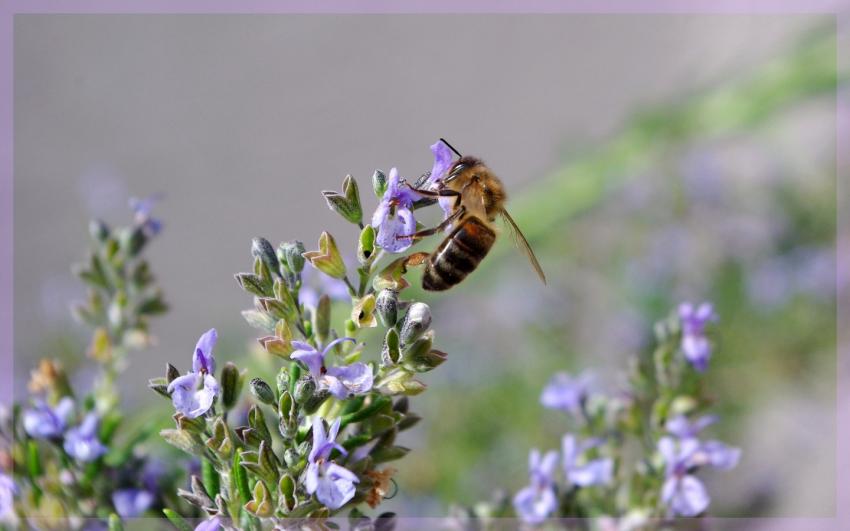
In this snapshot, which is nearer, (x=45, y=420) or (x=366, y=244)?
(x=366, y=244)

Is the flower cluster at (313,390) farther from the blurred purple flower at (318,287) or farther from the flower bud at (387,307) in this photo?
the blurred purple flower at (318,287)

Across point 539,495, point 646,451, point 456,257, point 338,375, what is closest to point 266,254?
point 338,375

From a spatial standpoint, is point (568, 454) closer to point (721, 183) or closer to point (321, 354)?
point (321, 354)

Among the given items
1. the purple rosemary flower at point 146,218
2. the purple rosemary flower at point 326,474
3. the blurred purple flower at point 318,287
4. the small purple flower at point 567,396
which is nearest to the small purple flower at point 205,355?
the purple rosemary flower at point 326,474

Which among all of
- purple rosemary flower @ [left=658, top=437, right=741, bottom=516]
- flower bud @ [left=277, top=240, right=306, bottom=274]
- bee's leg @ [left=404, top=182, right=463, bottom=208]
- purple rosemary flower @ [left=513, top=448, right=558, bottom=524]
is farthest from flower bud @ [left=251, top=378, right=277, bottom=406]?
purple rosemary flower @ [left=658, top=437, right=741, bottom=516]

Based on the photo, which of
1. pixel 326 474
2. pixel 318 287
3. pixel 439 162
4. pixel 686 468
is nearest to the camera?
pixel 326 474

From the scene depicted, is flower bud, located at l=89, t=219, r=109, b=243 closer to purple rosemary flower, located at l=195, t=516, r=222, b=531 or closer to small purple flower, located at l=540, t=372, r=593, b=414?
purple rosemary flower, located at l=195, t=516, r=222, b=531

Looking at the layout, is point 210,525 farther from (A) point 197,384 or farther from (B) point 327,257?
(B) point 327,257
